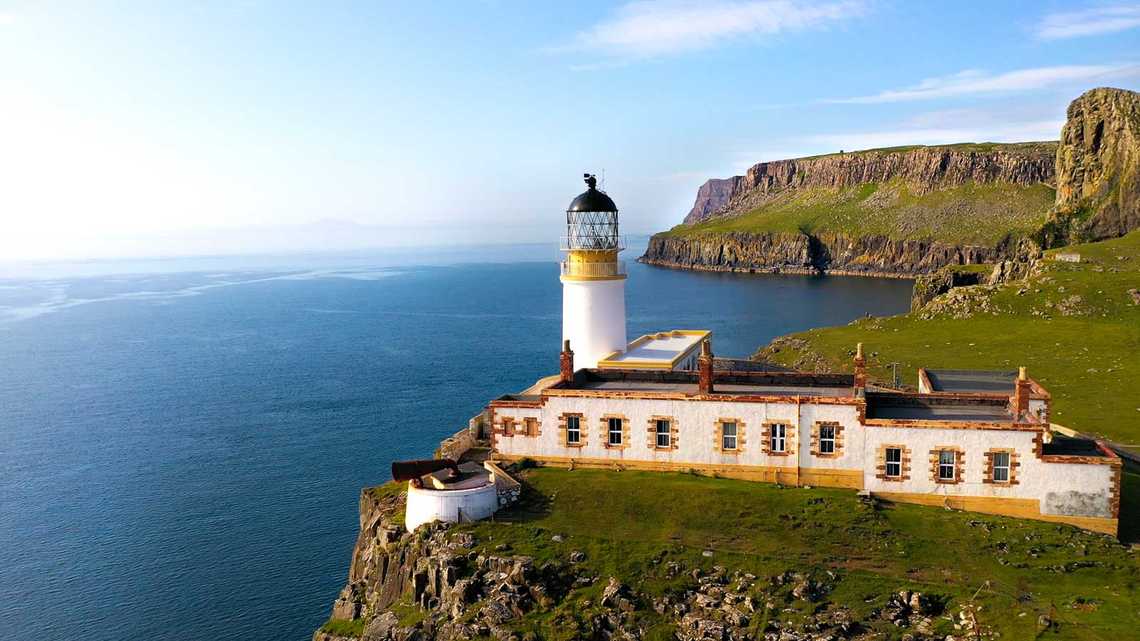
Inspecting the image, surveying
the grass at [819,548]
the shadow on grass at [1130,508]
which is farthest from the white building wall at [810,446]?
the shadow on grass at [1130,508]

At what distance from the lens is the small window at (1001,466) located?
33.6 metres

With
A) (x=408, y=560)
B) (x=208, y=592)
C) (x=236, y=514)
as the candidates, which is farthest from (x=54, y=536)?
(x=408, y=560)

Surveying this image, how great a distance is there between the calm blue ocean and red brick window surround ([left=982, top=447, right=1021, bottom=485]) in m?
35.2

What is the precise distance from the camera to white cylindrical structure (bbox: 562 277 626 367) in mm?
50031

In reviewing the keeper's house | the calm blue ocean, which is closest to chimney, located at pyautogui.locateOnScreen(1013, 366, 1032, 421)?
the keeper's house

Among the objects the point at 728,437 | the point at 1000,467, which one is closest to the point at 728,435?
the point at 728,437

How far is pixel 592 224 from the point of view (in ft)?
167

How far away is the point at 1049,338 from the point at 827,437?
60349mm

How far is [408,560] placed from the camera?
110ft

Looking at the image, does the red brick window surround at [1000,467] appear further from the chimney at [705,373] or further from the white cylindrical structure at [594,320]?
the white cylindrical structure at [594,320]

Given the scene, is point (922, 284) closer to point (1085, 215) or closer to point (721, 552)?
point (1085, 215)

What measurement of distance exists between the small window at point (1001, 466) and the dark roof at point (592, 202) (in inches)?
1047

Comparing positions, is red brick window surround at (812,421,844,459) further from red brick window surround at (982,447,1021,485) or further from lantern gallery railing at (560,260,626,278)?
lantern gallery railing at (560,260,626,278)

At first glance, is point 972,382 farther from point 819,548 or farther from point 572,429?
point 572,429
